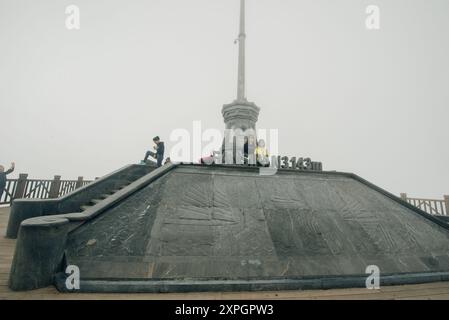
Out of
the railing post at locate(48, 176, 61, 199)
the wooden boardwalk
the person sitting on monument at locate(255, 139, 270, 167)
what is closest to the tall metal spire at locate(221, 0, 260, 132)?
the person sitting on monument at locate(255, 139, 270, 167)

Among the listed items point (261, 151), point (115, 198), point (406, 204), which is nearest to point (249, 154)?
point (261, 151)

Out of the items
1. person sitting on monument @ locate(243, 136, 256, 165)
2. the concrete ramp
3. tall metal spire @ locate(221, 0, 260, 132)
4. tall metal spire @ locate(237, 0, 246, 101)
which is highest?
tall metal spire @ locate(237, 0, 246, 101)

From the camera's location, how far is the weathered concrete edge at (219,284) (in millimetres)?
3511

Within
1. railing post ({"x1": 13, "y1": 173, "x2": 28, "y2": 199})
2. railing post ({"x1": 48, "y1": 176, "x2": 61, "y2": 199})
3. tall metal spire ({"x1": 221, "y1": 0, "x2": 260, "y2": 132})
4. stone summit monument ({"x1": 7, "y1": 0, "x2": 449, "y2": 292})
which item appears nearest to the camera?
stone summit monument ({"x1": 7, "y1": 0, "x2": 449, "y2": 292})

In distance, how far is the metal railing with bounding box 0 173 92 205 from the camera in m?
11.7

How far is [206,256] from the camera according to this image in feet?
14.3

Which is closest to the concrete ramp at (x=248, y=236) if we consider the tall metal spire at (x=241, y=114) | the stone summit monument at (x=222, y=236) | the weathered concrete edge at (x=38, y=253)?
the stone summit monument at (x=222, y=236)

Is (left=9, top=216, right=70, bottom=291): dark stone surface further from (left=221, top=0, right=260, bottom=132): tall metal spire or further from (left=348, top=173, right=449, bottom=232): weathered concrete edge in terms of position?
(left=221, top=0, right=260, bottom=132): tall metal spire

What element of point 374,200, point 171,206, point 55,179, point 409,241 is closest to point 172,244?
point 171,206

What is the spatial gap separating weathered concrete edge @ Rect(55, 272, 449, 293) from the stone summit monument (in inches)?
0.7

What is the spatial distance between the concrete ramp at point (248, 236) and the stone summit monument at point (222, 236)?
23 mm

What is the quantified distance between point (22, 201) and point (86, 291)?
4.81 metres

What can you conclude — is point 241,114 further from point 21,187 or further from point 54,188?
point 21,187

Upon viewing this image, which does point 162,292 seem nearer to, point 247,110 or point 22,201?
point 22,201
